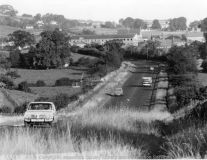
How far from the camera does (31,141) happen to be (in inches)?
484

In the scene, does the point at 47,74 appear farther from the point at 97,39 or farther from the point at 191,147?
the point at 97,39

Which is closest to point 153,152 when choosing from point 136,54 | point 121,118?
point 121,118

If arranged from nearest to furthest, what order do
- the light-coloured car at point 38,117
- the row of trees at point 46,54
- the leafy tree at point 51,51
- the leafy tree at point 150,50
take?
1. the light-coloured car at point 38,117
2. the row of trees at point 46,54
3. the leafy tree at point 51,51
4. the leafy tree at point 150,50

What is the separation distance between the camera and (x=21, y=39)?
127188 mm

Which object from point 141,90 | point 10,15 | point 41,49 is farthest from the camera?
point 10,15

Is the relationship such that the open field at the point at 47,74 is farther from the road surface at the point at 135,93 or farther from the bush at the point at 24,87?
the road surface at the point at 135,93

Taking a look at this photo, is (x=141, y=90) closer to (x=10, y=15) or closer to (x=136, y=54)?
(x=136, y=54)

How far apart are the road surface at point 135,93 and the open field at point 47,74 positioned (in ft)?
31.4

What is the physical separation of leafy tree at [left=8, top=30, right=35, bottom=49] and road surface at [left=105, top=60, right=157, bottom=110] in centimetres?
2904

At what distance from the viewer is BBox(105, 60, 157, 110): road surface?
167 feet

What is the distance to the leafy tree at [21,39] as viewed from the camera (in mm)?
124562

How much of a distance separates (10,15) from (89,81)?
264ft

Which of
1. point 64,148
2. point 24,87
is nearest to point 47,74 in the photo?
point 24,87

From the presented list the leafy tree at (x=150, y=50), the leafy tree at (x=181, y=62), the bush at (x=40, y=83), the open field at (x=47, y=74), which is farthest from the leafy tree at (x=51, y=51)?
the leafy tree at (x=181, y=62)
